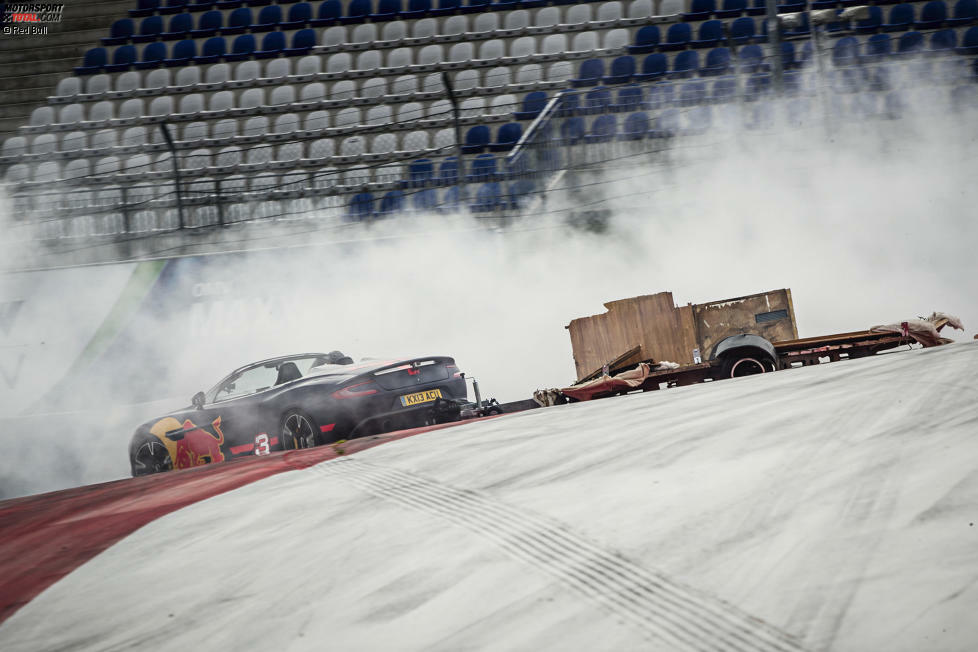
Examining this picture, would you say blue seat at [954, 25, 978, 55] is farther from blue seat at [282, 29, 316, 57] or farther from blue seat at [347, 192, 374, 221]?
blue seat at [282, 29, 316, 57]

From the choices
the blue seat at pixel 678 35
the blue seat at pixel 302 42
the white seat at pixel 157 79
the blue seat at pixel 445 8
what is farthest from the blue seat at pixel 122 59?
the blue seat at pixel 678 35

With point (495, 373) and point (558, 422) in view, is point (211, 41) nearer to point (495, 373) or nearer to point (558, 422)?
point (495, 373)

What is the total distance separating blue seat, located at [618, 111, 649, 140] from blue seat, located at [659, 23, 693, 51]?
5947 millimetres

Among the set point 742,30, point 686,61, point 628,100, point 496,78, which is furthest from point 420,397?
point 742,30

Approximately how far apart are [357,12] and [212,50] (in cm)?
338

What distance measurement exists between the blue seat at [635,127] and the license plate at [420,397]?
16.8 feet

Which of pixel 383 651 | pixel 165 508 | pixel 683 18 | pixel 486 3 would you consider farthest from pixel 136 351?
pixel 683 18

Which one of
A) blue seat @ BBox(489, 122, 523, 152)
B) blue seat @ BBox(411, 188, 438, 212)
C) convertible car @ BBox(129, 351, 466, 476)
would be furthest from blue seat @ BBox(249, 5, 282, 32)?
convertible car @ BBox(129, 351, 466, 476)

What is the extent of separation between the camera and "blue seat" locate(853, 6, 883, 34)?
51.2ft

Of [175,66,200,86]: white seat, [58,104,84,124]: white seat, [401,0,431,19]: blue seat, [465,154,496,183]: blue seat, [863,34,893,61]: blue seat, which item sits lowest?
[465,154,496,183]: blue seat

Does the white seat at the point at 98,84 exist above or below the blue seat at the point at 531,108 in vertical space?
above

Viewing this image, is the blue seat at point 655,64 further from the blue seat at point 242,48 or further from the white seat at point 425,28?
the blue seat at point 242,48

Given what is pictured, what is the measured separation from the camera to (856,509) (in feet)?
10.4

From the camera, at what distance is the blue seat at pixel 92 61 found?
17859mm
